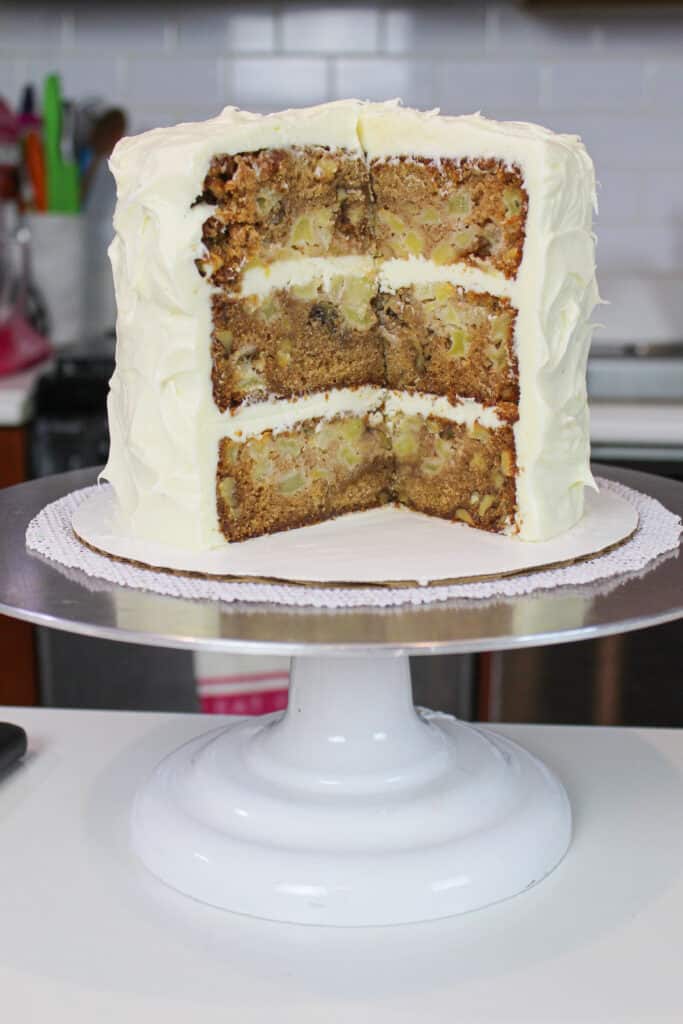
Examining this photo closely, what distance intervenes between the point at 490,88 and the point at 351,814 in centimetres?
222

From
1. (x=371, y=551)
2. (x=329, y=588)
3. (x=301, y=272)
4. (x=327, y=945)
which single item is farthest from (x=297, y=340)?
(x=327, y=945)

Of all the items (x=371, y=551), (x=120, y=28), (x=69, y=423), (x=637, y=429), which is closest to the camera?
(x=371, y=551)

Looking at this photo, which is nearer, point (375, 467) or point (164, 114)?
point (375, 467)

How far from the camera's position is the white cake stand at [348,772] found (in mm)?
899

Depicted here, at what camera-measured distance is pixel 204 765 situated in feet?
3.60

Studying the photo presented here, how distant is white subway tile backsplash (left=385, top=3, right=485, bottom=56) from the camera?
9.32ft

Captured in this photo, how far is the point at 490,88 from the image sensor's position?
113 inches

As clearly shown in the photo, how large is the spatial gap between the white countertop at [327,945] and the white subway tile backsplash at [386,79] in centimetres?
209

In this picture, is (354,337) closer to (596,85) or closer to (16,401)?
(16,401)

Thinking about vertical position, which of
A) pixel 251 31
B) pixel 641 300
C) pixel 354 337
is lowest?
pixel 641 300

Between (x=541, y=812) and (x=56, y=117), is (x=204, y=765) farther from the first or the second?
(x=56, y=117)

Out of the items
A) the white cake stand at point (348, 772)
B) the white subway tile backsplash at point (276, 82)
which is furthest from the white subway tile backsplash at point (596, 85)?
the white cake stand at point (348, 772)

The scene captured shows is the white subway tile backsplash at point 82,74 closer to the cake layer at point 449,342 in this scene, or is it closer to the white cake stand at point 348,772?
the cake layer at point 449,342

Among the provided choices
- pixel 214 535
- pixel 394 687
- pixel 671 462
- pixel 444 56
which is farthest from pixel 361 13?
pixel 394 687
